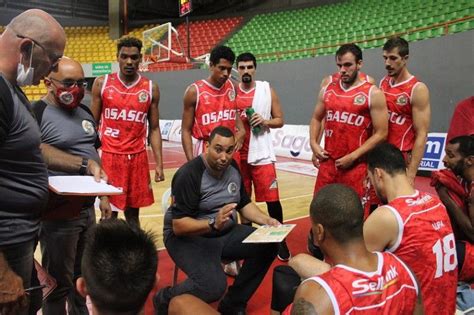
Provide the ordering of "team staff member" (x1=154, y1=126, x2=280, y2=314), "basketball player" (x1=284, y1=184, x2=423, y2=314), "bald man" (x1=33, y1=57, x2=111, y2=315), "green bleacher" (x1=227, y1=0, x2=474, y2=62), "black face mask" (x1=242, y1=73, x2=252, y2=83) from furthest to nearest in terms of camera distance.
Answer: "green bleacher" (x1=227, y1=0, x2=474, y2=62), "black face mask" (x1=242, y1=73, x2=252, y2=83), "team staff member" (x1=154, y1=126, x2=280, y2=314), "bald man" (x1=33, y1=57, x2=111, y2=315), "basketball player" (x1=284, y1=184, x2=423, y2=314)

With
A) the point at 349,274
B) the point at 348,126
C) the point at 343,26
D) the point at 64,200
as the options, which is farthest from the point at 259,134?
the point at 343,26

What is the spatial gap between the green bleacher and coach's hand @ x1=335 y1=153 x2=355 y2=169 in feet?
19.9

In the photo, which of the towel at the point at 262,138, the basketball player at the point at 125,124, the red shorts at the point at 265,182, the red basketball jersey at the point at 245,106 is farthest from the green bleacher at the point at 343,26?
the basketball player at the point at 125,124

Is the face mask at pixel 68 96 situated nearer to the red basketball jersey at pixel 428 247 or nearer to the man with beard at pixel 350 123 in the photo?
the red basketball jersey at pixel 428 247

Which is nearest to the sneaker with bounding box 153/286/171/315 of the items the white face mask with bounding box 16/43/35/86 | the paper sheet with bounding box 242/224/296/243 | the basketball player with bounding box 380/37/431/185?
the paper sheet with bounding box 242/224/296/243

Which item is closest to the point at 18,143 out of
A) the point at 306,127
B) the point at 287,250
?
the point at 287,250

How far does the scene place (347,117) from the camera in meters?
3.83

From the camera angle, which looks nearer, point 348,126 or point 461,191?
point 461,191

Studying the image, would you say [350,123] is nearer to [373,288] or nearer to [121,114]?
[121,114]

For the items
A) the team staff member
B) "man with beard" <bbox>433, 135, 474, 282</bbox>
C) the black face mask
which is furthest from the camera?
the black face mask

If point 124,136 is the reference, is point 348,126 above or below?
above

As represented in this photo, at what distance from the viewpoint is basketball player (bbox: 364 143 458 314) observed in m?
2.15

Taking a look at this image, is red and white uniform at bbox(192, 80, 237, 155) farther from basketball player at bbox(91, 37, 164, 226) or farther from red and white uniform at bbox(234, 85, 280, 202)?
basketball player at bbox(91, 37, 164, 226)

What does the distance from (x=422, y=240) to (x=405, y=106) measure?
2.09 meters
